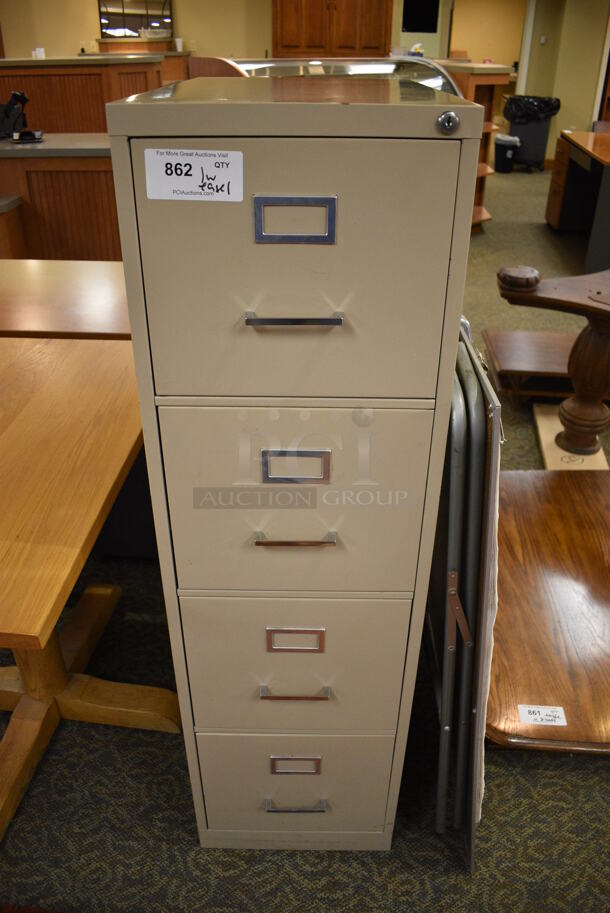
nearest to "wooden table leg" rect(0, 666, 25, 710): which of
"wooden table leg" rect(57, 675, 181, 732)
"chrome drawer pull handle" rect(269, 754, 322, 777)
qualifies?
"wooden table leg" rect(57, 675, 181, 732)

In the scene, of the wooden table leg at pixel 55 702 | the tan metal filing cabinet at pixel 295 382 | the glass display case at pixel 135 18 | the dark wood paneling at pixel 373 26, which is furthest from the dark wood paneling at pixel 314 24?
the wooden table leg at pixel 55 702

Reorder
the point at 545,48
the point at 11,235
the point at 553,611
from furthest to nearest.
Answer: the point at 545,48, the point at 11,235, the point at 553,611

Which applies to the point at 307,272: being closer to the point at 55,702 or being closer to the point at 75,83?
the point at 55,702

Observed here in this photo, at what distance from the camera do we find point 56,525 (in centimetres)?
115

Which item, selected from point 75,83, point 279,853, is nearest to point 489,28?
point 75,83

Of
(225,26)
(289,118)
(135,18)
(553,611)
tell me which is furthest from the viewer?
(135,18)

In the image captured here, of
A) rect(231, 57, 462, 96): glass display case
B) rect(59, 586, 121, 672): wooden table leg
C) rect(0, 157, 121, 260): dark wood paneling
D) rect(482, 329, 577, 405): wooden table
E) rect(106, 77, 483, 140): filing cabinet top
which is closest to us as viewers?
rect(106, 77, 483, 140): filing cabinet top

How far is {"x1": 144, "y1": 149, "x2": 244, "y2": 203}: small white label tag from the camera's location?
79 cm

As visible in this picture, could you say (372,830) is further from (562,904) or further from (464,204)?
(464,204)

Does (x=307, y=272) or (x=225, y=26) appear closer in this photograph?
(x=307, y=272)

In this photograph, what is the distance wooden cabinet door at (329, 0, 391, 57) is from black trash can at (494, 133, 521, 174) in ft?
5.15

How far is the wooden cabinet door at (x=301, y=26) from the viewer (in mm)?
7418

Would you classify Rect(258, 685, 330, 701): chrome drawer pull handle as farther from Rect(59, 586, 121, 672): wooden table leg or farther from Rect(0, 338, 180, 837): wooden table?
Rect(59, 586, 121, 672): wooden table leg

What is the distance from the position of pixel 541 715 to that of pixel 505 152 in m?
7.31
